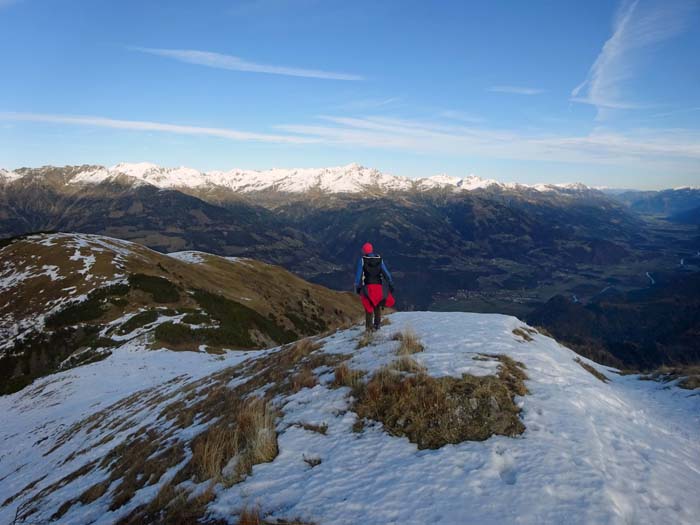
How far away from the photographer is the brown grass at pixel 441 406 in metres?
7.43

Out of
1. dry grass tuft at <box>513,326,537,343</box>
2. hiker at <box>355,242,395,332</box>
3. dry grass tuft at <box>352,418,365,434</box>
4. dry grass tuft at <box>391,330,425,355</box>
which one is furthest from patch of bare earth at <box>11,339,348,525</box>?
dry grass tuft at <box>513,326,537,343</box>

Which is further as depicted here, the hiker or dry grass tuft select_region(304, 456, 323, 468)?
the hiker

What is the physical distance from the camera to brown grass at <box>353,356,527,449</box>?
24.4 ft

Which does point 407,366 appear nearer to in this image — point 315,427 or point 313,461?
point 315,427

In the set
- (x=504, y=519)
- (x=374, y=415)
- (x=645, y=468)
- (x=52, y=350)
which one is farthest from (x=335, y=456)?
(x=52, y=350)

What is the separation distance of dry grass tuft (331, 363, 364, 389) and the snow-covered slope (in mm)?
276

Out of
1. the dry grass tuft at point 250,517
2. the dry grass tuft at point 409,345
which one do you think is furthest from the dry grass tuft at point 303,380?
the dry grass tuft at point 250,517

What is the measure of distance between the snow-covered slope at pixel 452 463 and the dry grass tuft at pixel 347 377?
0.90ft

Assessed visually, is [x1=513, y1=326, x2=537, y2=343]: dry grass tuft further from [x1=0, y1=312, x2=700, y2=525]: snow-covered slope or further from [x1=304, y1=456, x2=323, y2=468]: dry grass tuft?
[x1=304, y1=456, x2=323, y2=468]: dry grass tuft

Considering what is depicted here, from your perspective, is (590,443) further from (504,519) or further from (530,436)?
(504,519)

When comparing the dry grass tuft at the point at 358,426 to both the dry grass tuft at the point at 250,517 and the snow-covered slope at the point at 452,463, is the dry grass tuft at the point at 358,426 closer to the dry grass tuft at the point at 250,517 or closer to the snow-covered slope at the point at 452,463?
the snow-covered slope at the point at 452,463

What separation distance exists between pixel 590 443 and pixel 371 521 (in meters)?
4.49

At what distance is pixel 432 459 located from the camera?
262 inches

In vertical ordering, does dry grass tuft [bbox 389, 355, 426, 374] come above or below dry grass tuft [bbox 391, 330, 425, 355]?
above
